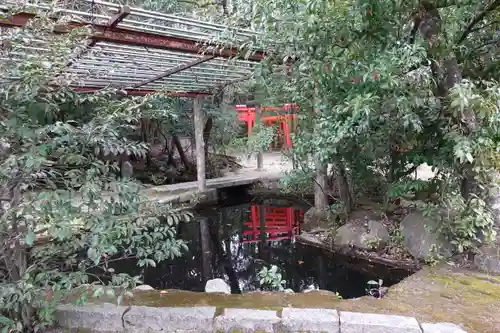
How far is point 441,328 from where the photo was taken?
1.85 meters

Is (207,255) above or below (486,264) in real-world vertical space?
below

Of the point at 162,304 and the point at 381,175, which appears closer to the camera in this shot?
the point at 162,304

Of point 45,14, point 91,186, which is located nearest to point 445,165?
point 91,186

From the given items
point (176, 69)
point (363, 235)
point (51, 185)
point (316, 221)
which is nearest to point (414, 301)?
point (363, 235)

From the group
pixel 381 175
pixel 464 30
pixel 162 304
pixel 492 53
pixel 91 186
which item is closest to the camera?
pixel 91 186

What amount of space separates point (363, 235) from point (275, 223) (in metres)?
2.28

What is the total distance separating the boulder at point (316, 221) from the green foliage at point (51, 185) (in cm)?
374

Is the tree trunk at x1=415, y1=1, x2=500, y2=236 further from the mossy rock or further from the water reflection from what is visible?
the water reflection

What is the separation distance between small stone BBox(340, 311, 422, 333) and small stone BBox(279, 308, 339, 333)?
5cm

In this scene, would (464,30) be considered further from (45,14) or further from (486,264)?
(45,14)

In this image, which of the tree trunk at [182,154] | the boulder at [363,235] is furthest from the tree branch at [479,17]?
the tree trunk at [182,154]

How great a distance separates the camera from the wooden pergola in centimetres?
234

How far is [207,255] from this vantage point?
190 inches

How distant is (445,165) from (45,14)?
10.2ft
